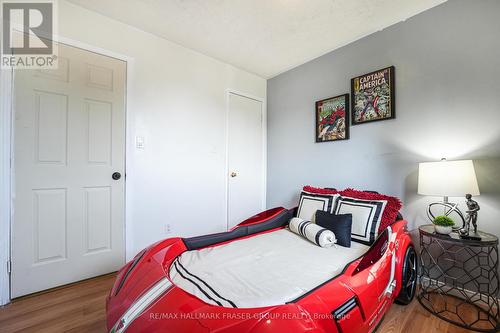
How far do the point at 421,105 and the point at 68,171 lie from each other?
313 centimetres

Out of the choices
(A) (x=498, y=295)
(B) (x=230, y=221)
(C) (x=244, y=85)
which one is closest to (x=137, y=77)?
(C) (x=244, y=85)

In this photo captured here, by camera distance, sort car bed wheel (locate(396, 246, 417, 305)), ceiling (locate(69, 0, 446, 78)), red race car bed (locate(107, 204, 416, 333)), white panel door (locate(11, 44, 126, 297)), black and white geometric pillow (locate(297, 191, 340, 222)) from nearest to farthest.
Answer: red race car bed (locate(107, 204, 416, 333)) < car bed wheel (locate(396, 246, 417, 305)) < white panel door (locate(11, 44, 126, 297)) < ceiling (locate(69, 0, 446, 78)) < black and white geometric pillow (locate(297, 191, 340, 222))

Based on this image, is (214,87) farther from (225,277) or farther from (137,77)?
(225,277)

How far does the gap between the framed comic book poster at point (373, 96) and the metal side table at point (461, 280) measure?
3.60ft

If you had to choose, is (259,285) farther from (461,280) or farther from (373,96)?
(373,96)

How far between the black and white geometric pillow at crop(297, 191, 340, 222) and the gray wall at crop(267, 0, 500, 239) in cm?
50

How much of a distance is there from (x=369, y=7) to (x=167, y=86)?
2.06 meters

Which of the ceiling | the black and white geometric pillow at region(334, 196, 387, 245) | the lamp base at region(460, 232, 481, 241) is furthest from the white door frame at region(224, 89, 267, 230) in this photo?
the lamp base at region(460, 232, 481, 241)

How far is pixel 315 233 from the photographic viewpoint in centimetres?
167

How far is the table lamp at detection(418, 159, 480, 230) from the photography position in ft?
4.68

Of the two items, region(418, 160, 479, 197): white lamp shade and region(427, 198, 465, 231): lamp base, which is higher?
region(418, 160, 479, 197): white lamp shade

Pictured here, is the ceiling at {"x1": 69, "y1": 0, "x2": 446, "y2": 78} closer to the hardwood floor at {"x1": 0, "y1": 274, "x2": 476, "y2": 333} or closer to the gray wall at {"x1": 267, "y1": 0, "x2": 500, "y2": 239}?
the gray wall at {"x1": 267, "y1": 0, "x2": 500, "y2": 239}

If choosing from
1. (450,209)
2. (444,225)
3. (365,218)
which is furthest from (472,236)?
(365,218)

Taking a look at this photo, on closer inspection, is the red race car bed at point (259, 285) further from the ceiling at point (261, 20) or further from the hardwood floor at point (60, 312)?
the ceiling at point (261, 20)
